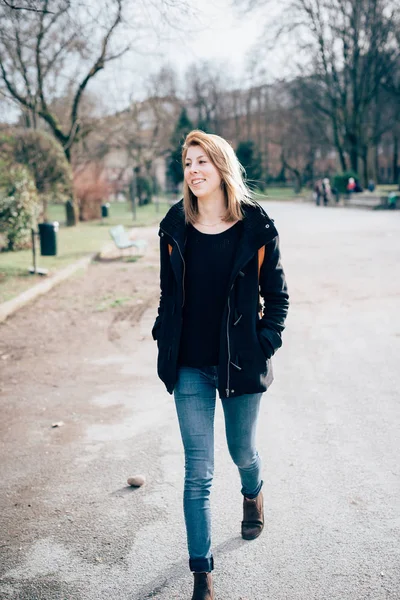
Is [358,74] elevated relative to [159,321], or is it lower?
elevated

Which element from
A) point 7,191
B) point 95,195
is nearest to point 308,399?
point 7,191

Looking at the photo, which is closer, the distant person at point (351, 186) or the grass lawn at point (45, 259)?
the grass lawn at point (45, 259)

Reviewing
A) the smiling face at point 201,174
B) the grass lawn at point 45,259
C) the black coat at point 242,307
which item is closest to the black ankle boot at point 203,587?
the black coat at point 242,307

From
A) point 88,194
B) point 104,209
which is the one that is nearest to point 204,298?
point 104,209

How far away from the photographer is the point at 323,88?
1874 inches

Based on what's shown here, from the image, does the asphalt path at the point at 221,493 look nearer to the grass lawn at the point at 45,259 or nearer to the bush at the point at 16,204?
the grass lawn at the point at 45,259

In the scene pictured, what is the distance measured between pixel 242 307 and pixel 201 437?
2.06ft

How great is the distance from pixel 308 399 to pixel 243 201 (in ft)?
9.48

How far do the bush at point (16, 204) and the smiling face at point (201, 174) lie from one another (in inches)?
518

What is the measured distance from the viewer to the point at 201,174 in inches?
115

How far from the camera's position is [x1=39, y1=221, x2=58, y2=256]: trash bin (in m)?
16.2

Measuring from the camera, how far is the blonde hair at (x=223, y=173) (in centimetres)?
293

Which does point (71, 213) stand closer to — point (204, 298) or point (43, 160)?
point (43, 160)

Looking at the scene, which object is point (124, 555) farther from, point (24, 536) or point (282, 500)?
point (282, 500)
